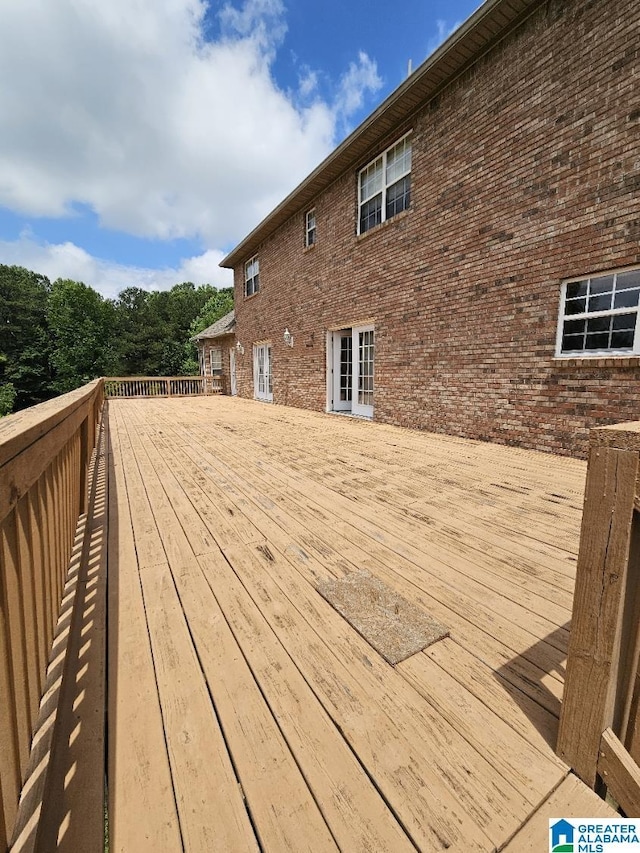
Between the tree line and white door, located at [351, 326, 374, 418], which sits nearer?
white door, located at [351, 326, 374, 418]

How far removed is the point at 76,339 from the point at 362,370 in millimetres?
32373

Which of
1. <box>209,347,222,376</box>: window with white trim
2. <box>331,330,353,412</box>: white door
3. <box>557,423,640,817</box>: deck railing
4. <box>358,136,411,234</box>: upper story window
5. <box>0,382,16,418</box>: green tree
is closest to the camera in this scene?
<box>557,423,640,817</box>: deck railing

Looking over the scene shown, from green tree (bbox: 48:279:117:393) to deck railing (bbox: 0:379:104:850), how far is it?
1363 inches

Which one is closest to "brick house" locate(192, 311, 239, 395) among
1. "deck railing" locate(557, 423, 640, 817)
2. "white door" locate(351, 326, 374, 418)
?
"white door" locate(351, 326, 374, 418)

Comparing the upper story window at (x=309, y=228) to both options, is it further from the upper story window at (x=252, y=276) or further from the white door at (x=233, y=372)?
the white door at (x=233, y=372)

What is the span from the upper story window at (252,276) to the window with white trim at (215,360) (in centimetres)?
555

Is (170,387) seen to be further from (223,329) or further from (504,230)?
(504,230)

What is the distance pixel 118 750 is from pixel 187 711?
0.73 feet

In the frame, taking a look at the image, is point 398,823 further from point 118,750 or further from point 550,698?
point 118,750

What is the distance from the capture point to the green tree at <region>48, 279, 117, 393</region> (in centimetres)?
3114

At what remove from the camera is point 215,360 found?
19.5 meters

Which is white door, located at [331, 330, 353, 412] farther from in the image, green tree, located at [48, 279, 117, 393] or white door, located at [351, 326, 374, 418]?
green tree, located at [48, 279, 117, 393]

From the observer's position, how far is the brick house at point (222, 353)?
16703mm

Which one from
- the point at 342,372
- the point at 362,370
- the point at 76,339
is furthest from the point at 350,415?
the point at 76,339
